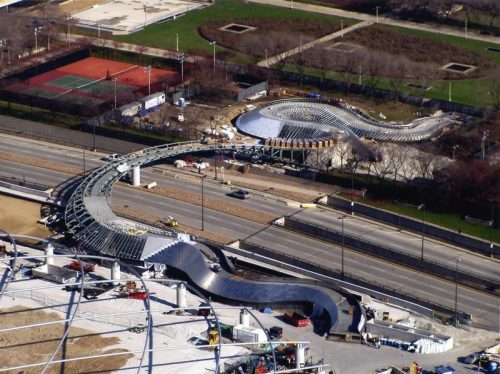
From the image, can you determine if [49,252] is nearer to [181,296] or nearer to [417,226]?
[181,296]

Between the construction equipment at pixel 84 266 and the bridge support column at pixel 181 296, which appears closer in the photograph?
the bridge support column at pixel 181 296

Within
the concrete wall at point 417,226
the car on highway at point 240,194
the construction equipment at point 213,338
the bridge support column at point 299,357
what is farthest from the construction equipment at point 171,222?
the bridge support column at point 299,357

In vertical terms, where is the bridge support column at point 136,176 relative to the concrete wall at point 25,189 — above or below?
above

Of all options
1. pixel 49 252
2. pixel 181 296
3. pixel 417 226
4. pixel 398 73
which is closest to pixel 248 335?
pixel 181 296

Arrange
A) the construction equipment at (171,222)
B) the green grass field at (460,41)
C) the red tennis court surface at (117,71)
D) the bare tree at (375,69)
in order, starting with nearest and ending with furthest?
the construction equipment at (171,222)
the bare tree at (375,69)
the red tennis court surface at (117,71)
the green grass field at (460,41)

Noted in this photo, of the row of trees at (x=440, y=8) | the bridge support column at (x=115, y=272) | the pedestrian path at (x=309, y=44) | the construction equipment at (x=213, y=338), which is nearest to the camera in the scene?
the construction equipment at (x=213, y=338)

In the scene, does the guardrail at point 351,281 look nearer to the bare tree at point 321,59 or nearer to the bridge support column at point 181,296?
the bridge support column at point 181,296

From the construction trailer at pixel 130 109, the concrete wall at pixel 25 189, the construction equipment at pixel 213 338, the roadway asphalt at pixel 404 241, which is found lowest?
the concrete wall at pixel 25 189
